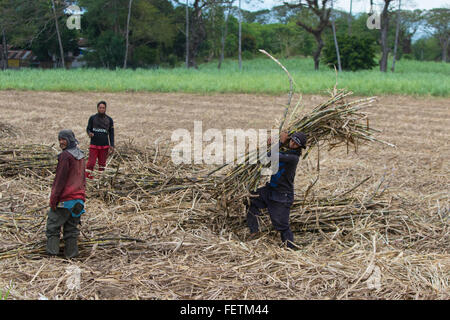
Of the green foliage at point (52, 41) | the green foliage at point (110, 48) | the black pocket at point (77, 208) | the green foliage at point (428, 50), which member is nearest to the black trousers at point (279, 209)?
the black pocket at point (77, 208)

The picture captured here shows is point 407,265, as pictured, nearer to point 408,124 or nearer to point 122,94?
point 408,124

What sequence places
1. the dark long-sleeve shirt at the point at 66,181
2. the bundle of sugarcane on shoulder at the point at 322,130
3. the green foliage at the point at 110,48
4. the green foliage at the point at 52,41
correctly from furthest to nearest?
the green foliage at the point at 52,41, the green foliage at the point at 110,48, the bundle of sugarcane on shoulder at the point at 322,130, the dark long-sleeve shirt at the point at 66,181

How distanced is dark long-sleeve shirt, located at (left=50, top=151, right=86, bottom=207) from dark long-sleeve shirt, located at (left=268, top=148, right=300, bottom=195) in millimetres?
1684

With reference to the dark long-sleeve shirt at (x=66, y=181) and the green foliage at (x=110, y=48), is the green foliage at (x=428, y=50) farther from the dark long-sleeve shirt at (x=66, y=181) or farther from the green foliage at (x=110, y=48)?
the dark long-sleeve shirt at (x=66, y=181)

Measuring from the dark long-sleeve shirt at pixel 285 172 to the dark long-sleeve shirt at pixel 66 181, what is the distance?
168 centimetres

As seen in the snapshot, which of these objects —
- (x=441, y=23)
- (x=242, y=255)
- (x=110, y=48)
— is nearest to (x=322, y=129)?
(x=242, y=255)

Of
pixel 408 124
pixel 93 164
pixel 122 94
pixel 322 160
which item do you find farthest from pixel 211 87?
pixel 93 164

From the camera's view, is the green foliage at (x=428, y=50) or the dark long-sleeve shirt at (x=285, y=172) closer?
the dark long-sleeve shirt at (x=285, y=172)

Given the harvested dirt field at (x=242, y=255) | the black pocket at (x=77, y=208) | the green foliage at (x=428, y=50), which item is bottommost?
the harvested dirt field at (x=242, y=255)

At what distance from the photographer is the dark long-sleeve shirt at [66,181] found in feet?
13.0

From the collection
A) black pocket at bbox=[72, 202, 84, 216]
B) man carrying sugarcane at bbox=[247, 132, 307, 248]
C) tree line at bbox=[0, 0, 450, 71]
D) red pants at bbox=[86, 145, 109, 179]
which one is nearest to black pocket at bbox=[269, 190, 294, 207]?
man carrying sugarcane at bbox=[247, 132, 307, 248]

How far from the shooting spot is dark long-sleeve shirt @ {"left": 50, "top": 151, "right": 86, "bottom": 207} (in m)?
3.96
